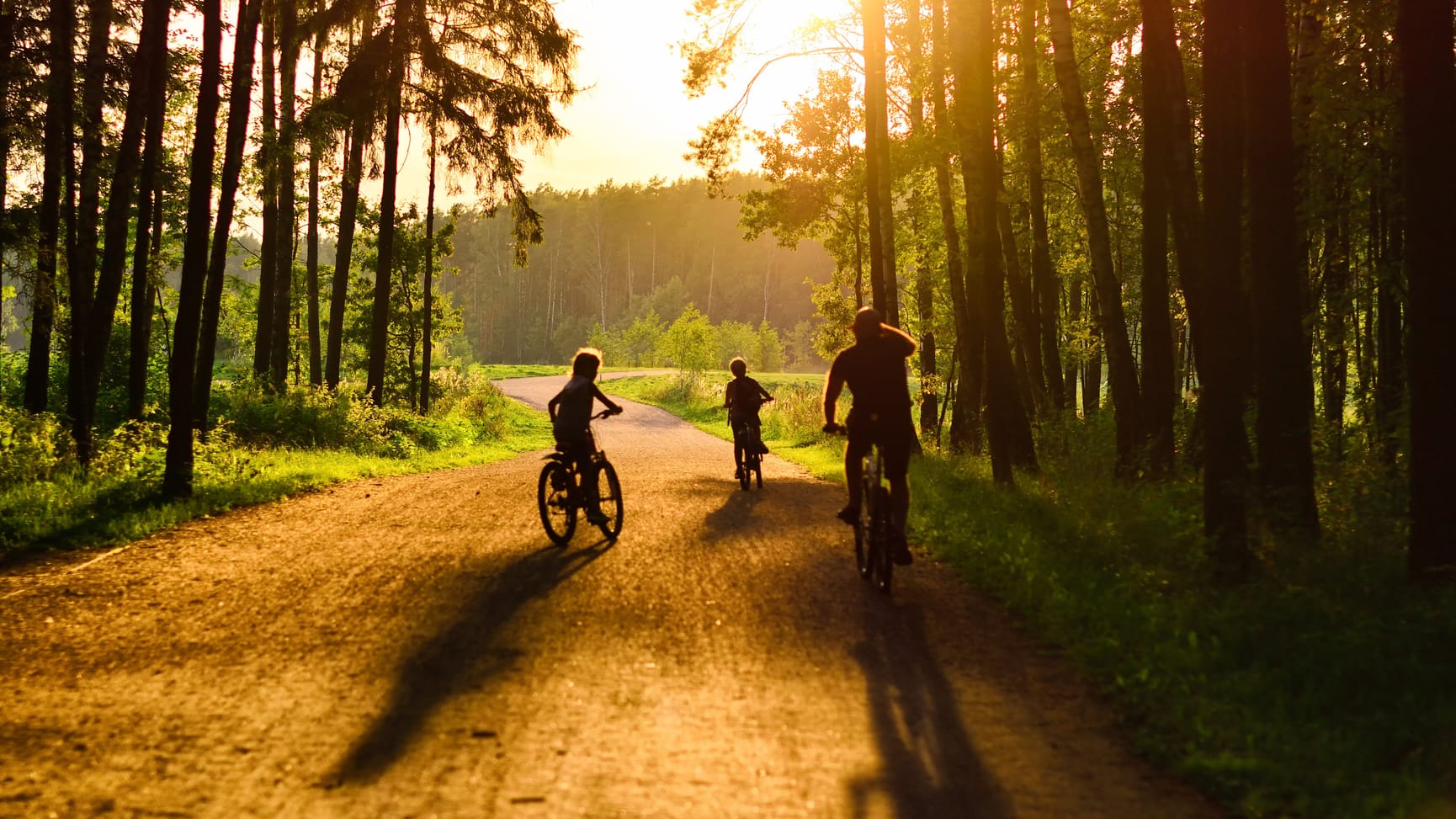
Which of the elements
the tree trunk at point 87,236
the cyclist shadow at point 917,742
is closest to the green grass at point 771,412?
the cyclist shadow at point 917,742

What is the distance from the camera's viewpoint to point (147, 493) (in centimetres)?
1118

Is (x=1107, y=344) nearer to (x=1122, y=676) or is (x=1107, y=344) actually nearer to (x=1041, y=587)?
(x=1041, y=587)

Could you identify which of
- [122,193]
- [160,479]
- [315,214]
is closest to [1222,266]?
[160,479]

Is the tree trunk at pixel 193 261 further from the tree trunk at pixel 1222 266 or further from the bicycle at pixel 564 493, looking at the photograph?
the tree trunk at pixel 1222 266

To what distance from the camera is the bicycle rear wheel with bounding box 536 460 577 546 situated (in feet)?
31.0

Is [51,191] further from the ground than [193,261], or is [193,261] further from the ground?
[51,191]

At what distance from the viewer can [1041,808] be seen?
3.85m

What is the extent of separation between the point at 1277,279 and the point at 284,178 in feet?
59.6

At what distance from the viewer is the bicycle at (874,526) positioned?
24.4ft

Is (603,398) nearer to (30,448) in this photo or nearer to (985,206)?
(985,206)

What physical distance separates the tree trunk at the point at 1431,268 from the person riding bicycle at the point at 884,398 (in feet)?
11.2

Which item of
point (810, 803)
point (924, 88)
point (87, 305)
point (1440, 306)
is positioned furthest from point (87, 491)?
point (924, 88)

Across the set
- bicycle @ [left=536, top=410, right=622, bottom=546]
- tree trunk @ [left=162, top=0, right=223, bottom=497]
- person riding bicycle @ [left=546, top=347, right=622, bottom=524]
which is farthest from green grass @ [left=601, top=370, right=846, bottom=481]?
tree trunk @ [left=162, top=0, right=223, bottom=497]

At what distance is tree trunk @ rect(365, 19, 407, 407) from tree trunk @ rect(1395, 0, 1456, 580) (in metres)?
A: 19.5
